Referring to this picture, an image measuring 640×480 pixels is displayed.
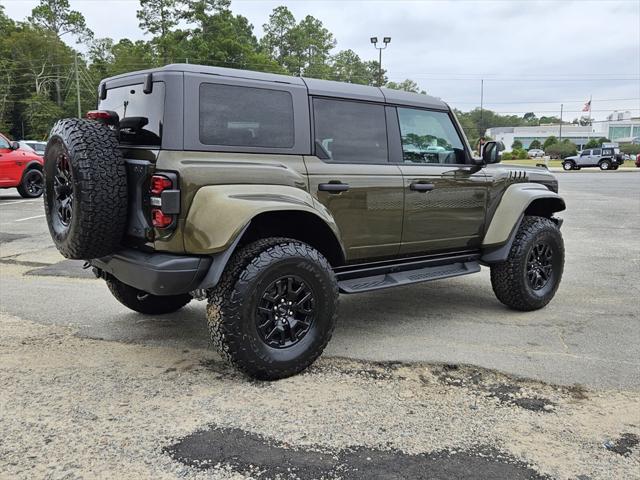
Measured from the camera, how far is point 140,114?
11.4ft

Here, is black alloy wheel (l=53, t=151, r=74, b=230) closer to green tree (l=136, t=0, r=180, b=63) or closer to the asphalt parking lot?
the asphalt parking lot

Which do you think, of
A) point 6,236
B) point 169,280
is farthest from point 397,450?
point 6,236

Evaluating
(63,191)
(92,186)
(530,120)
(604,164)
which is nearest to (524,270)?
(92,186)

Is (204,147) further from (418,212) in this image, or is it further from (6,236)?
(6,236)

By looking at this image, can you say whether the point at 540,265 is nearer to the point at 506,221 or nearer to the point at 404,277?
the point at 506,221

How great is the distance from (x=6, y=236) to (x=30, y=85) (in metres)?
64.5

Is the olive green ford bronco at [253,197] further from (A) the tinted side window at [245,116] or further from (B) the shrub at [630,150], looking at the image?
(B) the shrub at [630,150]

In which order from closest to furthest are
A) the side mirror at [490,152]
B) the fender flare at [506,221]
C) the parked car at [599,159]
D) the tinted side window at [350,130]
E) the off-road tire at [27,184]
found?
the tinted side window at [350,130]
the side mirror at [490,152]
the fender flare at [506,221]
the off-road tire at [27,184]
the parked car at [599,159]

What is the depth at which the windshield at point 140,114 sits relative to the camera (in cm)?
329

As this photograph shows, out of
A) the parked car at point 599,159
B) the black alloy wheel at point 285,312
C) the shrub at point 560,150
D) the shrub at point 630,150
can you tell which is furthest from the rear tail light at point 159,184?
the shrub at point 630,150

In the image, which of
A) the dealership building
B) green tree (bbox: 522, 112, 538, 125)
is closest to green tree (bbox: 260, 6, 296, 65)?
the dealership building

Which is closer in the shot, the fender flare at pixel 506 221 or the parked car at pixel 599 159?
the fender flare at pixel 506 221

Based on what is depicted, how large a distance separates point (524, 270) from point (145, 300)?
132 inches

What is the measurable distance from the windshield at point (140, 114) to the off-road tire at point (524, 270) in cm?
324
